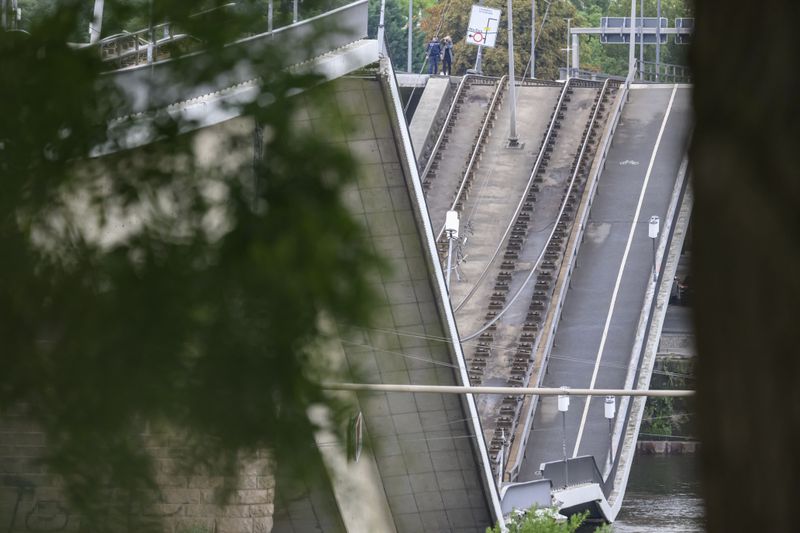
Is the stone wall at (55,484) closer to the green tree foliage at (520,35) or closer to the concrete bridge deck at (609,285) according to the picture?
the concrete bridge deck at (609,285)

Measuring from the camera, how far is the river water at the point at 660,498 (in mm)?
25312

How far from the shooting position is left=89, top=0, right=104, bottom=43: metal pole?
2759 millimetres

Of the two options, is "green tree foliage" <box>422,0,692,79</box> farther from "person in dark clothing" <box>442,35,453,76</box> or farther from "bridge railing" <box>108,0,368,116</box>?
"bridge railing" <box>108,0,368,116</box>

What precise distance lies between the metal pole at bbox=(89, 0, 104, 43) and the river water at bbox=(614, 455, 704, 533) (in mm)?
18464

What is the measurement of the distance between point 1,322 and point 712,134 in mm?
1695

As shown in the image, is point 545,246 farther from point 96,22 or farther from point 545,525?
point 96,22

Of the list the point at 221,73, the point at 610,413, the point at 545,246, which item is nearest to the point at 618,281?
the point at 545,246

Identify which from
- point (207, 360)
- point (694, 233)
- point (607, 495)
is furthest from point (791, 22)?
point (607, 495)

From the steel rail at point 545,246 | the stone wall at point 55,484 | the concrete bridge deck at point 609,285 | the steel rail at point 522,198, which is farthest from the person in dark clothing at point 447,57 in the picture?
the stone wall at point 55,484

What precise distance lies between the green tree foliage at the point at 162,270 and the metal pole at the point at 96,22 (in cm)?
19

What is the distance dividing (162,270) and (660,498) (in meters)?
28.0

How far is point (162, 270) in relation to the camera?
247 cm

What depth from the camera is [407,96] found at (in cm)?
3841

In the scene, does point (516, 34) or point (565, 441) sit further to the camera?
point (516, 34)
